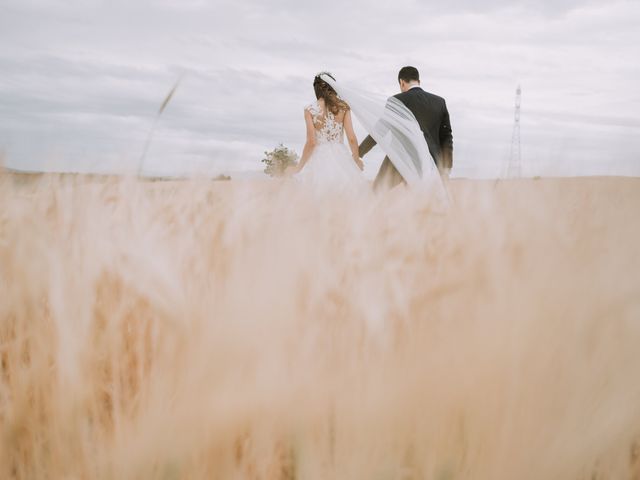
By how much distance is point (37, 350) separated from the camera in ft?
2.51

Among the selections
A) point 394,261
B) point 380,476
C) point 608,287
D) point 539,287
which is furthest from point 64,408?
point 608,287

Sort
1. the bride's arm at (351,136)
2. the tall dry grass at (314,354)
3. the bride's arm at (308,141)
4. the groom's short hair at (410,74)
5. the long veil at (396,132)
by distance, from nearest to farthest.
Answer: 1. the tall dry grass at (314,354)
2. the long veil at (396,132)
3. the groom's short hair at (410,74)
4. the bride's arm at (351,136)
5. the bride's arm at (308,141)

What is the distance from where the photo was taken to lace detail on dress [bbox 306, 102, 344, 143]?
5.77 m

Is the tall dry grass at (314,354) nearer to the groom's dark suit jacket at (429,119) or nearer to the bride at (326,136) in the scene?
the groom's dark suit jacket at (429,119)

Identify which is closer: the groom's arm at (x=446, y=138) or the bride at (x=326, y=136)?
the groom's arm at (x=446, y=138)

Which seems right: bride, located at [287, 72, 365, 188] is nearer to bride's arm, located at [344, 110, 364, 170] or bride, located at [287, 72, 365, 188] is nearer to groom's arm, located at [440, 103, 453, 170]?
bride's arm, located at [344, 110, 364, 170]

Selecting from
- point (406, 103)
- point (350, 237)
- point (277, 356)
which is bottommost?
point (277, 356)

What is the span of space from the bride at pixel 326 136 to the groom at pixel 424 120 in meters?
0.55

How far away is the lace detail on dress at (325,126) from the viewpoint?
577cm

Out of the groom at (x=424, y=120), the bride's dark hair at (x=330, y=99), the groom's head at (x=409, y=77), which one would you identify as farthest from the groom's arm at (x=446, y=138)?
the bride's dark hair at (x=330, y=99)

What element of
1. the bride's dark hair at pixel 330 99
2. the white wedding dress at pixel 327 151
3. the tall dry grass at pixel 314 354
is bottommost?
the tall dry grass at pixel 314 354

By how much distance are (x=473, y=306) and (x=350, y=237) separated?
0.27 meters

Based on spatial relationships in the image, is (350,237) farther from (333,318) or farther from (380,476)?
(380,476)

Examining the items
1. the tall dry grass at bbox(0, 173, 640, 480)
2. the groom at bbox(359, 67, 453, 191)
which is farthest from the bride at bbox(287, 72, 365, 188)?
the tall dry grass at bbox(0, 173, 640, 480)
